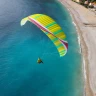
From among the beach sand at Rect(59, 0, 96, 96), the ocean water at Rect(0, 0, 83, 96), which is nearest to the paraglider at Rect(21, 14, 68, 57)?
the ocean water at Rect(0, 0, 83, 96)

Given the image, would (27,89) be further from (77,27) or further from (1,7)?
(1,7)

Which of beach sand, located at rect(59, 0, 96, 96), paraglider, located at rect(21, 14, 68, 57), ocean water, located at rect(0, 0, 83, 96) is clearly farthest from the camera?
beach sand, located at rect(59, 0, 96, 96)

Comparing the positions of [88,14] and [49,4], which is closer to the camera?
[88,14]

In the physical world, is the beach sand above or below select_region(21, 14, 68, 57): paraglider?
below

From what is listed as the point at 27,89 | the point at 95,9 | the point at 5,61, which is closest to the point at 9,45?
the point at 5,61

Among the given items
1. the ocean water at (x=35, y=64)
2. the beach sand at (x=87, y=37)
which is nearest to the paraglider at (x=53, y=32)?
the ocean water at (x=35, y=64)

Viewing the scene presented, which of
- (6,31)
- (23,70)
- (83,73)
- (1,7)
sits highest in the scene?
(83,73)

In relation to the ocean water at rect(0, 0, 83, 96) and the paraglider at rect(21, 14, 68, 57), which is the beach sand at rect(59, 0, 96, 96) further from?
the paraglider at rect(21, 14, 68, 57)
